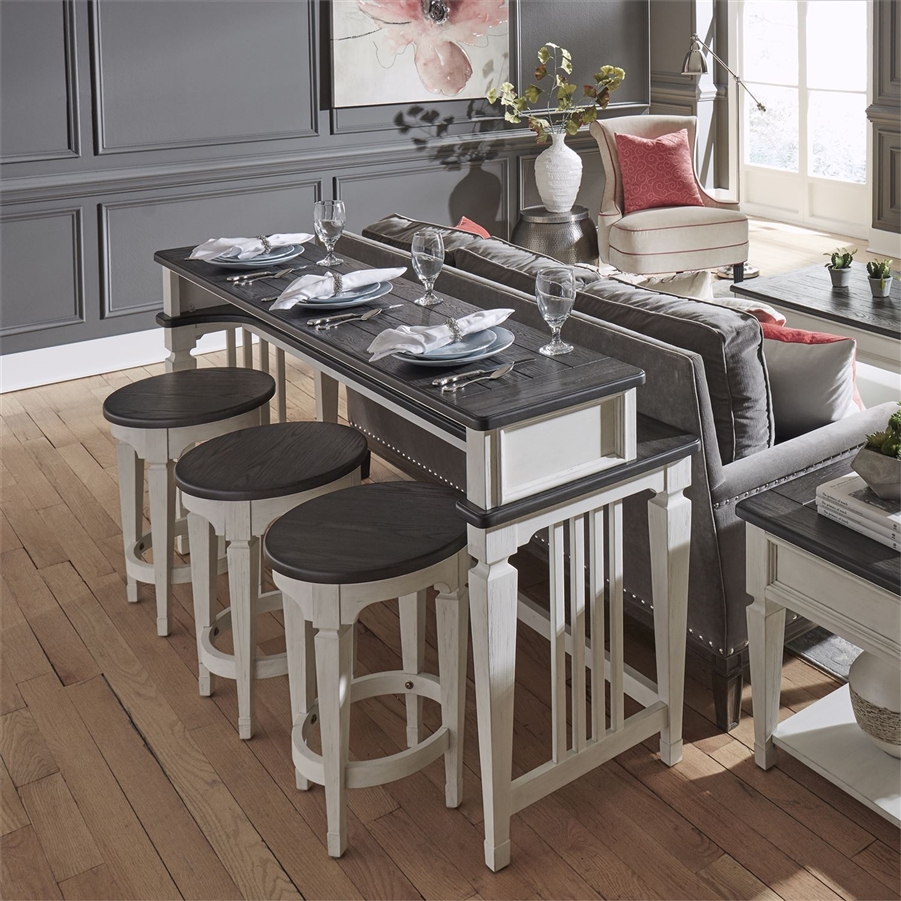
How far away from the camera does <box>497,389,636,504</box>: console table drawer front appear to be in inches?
69.1

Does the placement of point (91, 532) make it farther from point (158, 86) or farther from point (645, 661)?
point (158, 86)

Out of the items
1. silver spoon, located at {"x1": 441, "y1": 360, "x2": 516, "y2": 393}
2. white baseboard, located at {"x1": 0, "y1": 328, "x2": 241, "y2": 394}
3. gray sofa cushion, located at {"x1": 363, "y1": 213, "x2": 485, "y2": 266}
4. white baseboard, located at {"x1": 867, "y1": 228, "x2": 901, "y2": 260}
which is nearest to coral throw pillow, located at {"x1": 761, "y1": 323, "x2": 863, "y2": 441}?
silver spoon, located at {"x1": 441, "y1": 360, "x2": 516, "y2": 393}

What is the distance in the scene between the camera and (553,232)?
581 centimetres

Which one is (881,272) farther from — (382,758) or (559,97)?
(382,758)

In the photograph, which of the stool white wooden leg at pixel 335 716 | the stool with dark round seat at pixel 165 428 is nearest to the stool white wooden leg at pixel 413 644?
the stool white wooden leg at pixel 335 716

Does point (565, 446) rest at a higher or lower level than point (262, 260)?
lower

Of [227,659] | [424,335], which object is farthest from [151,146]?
[424,335]

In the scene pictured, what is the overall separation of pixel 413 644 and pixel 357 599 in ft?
1.38

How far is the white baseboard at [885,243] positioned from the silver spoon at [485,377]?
5.27 meters

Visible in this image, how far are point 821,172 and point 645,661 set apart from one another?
566 cm

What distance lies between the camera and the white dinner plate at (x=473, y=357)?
1913mm

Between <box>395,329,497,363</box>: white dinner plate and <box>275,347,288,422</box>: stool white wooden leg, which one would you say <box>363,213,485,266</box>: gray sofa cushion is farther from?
<box>395,329,497,363</box>: white dinner plate

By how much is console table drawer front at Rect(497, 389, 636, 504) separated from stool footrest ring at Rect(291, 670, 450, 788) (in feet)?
1.93

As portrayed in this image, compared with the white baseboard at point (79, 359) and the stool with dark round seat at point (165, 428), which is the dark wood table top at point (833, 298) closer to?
the stool with dark round seat at point (165, 428)
